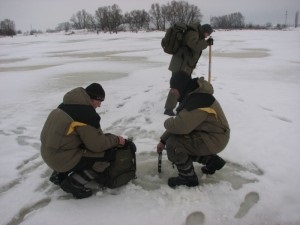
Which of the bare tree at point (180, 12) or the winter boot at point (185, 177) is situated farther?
the bare tree at point (180, 12)

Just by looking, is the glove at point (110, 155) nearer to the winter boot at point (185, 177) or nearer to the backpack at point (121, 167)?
the backpack at point (121, 167)

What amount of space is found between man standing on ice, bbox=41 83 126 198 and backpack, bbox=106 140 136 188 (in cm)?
12

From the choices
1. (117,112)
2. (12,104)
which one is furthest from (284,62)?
(12,104)

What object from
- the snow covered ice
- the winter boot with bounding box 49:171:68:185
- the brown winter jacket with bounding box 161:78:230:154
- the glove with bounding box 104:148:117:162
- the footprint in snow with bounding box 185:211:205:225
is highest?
the brown winter jacket with bounding box 161:78:230:154

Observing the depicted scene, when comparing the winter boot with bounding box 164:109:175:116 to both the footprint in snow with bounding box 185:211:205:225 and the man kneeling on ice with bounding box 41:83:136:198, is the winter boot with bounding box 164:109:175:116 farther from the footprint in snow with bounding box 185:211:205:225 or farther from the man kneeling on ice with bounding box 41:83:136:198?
the footprint in snow with bounding box 185:211:205:225

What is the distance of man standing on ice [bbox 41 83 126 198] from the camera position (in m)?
2.93

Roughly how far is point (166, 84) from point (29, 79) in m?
4.51

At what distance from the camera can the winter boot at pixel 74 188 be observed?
3193 mm

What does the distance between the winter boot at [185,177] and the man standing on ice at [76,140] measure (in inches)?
28.9

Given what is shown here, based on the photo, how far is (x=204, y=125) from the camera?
323 centimetres

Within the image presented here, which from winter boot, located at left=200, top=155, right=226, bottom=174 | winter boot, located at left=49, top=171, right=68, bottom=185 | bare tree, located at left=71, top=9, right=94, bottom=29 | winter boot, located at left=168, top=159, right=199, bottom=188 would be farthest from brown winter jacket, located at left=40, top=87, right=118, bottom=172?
bare tree, located at left=71, top=9, right=94, bottom=29

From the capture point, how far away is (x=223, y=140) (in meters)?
3.30

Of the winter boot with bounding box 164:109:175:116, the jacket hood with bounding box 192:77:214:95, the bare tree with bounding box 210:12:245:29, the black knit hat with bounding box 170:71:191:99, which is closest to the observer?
the jacket hood with bounding box 192:77:214:95

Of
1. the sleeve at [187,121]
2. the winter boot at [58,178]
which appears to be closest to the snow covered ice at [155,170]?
the winter boot at [58,178]
